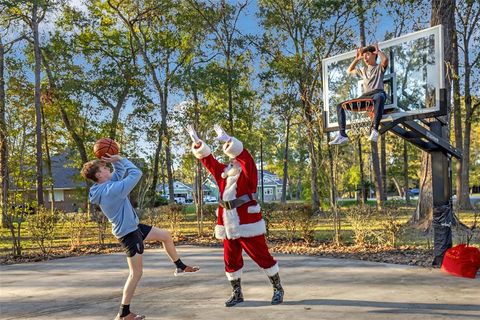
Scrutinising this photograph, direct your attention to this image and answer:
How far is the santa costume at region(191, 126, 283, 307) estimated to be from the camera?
4.98m

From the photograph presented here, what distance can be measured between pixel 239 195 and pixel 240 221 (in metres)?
0.28

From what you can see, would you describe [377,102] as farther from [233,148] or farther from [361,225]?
[361,225]

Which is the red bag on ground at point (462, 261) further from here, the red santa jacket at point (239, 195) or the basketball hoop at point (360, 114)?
the red santa jacket at point (239, 195)

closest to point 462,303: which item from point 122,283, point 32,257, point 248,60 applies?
point 122,283

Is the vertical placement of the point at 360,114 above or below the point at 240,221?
above

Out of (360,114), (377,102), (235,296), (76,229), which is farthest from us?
(76,229)

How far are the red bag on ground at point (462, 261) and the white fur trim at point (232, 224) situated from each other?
10.1ft

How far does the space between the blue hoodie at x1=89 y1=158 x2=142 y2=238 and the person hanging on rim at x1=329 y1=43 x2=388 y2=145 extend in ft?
10.3

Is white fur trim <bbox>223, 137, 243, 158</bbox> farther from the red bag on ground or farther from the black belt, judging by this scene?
the red bag on ground

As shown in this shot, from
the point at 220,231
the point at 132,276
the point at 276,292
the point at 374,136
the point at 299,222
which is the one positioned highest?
the point at 374,136

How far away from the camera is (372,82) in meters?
6.62

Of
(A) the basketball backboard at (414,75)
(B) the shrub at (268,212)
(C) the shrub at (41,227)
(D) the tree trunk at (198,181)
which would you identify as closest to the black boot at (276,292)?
(A) the basketball backboard at (414,75)

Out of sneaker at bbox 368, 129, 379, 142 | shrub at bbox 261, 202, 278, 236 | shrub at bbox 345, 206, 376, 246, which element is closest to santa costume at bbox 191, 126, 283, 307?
sneaker at bbox 368, 129, 379, 142

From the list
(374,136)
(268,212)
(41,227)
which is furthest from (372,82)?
(41,227)
